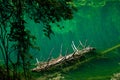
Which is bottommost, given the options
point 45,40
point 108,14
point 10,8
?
point 45,40

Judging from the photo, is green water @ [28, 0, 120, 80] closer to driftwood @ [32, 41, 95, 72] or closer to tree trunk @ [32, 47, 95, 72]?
driftwood @ [32, 41, 95, 72]

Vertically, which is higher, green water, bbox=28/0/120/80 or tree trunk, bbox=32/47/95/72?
tree trunk, bbox=32/47/95/72

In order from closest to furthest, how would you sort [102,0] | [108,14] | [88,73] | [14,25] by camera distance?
[14,25]
[88,73]
[102,0]
[108,14]

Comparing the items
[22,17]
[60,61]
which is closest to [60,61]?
[60,61]

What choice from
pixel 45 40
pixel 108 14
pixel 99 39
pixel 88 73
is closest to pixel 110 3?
pixel 108 14

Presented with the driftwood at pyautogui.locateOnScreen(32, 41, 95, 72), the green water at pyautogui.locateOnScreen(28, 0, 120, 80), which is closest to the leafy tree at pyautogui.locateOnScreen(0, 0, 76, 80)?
the driftwood at pyautogui.locateOnScreen(32, 41, 95, 72)

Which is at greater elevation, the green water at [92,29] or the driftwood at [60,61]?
the driftwood at [60,61]

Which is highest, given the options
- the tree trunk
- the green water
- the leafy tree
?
the leafy tree

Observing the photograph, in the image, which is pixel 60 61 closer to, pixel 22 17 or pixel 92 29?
pixel 22 17

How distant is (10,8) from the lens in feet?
33.8

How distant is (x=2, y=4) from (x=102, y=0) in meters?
39.7

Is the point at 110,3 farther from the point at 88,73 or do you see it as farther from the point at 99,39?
the point at 88,73

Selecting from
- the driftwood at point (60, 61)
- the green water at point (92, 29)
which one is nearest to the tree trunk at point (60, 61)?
the driftwood at point (60, 61)

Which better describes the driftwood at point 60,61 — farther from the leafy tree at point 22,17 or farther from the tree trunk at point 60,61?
the leafy tree at point 22,17
